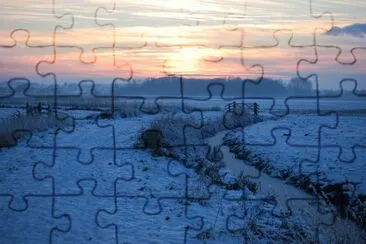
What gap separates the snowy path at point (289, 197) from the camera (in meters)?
8.18

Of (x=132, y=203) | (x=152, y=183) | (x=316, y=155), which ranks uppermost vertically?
(x=316, y=155)

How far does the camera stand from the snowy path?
8.18 m

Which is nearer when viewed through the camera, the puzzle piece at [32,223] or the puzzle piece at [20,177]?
the puzzle piece at [32,223]

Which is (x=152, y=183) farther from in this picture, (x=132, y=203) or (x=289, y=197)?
(x=289, y=197)

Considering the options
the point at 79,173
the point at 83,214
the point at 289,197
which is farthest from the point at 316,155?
the point at 83,214

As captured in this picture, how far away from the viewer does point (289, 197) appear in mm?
12828

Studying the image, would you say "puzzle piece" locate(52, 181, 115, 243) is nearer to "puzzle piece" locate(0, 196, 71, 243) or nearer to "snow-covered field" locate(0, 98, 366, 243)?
"snow-covered field" locate(0, 98, 366, 243)

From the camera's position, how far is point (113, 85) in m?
8.74

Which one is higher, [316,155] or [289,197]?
[316,155]

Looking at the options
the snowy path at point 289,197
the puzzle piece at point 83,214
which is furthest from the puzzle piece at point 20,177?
the snowy path at point 289,197

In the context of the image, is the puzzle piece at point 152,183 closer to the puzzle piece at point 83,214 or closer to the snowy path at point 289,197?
the puzzle piece at point 83,214

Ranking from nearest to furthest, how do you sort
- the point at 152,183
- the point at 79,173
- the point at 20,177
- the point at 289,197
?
the point at 289,197 → the point at 20,177 → the point at 152,183 → the point at 79,173

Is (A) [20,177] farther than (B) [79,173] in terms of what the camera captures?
No

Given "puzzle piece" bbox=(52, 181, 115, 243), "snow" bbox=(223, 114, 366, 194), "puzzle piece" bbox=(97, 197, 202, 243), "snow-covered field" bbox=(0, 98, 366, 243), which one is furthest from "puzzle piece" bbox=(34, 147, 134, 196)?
"snow" bbox=(223, 114, 366, 194)
